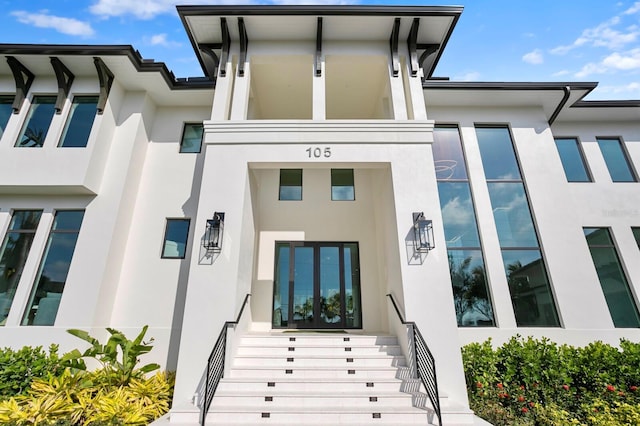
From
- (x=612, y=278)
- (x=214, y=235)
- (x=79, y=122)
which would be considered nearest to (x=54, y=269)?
(x=79, y=122)

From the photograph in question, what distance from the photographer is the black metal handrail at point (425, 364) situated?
429 centimetres

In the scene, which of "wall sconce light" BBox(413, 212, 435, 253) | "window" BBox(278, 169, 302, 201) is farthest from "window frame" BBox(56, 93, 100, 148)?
"wall sconce light" BBox(413, 212, 435, 253)

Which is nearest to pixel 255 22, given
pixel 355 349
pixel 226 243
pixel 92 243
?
pixel 226 243

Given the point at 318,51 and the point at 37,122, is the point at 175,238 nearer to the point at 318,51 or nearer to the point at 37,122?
the point at 37,122

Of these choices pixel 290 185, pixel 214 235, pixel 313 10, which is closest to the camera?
pixel 214 235

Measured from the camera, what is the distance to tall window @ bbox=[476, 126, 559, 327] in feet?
23.6

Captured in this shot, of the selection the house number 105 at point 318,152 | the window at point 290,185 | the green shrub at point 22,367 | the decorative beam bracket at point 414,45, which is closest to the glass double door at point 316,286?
the window at point 290,185

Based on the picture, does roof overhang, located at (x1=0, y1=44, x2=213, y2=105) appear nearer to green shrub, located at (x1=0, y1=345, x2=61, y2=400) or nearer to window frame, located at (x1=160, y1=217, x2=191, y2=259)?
window frame, located at (x1=160, y1=217, x2=191, y2=259)

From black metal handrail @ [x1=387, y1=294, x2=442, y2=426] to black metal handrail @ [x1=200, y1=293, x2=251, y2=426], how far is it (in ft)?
10.8

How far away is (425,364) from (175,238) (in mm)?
6569

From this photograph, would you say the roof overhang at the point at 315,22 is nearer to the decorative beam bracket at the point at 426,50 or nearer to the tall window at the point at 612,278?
the decorative beam bracket at the point at 426,50

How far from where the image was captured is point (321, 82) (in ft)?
24.1

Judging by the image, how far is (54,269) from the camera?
270 inches

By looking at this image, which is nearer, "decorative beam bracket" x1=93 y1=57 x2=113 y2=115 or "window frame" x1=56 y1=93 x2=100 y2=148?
"window frame" x1=56 y1=93 x2=100 y2=148
